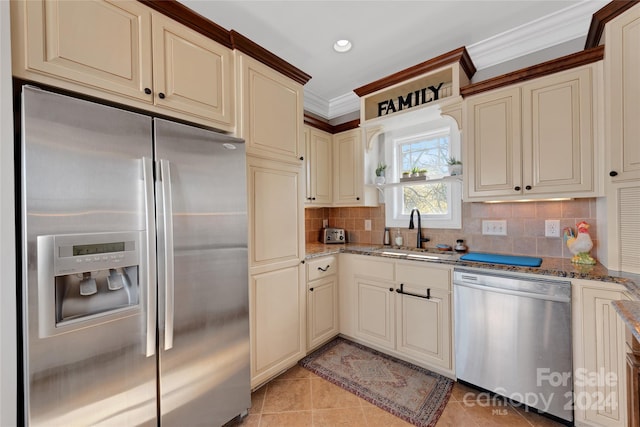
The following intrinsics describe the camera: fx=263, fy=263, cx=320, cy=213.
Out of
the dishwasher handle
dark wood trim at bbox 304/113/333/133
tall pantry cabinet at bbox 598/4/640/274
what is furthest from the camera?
dark wood trim at bbox 304/113/333/133

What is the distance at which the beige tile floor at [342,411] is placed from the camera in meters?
1.64

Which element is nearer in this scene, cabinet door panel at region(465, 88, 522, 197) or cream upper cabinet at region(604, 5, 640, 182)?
cream upper cabinet at region(604, 5, 640, 182)

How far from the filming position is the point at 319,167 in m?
2.95

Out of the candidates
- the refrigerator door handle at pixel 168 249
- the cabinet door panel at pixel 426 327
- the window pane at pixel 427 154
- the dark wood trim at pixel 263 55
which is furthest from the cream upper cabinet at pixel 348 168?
the refrigerator door handle at pixel 168 249

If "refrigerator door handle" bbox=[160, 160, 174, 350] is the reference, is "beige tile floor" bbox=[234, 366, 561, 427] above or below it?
below

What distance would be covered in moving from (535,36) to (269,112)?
213 centimetres

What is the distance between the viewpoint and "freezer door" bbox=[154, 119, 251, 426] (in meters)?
1.29

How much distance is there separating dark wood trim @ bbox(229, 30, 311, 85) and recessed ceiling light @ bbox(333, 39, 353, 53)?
14.6 inches

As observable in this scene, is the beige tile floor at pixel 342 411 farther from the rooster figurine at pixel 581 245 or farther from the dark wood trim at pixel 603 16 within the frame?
the dark wood trim at pixel 603 16

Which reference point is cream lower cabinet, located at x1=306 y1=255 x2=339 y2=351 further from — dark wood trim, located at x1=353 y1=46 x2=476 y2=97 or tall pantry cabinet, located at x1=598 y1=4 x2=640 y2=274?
tall pantry cabinet, located at x1=598 y1=4 x2=640 y2=274

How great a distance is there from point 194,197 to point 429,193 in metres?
2.23

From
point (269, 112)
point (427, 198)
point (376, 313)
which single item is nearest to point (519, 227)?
point (427, 198)

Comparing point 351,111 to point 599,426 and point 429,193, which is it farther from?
point 599,426

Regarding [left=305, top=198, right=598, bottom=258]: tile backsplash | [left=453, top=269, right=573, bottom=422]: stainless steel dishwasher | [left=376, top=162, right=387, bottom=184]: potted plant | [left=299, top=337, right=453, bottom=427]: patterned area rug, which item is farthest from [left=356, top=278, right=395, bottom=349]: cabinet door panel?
[left=376, top=162, right=387, bottom=184]: potted plant
